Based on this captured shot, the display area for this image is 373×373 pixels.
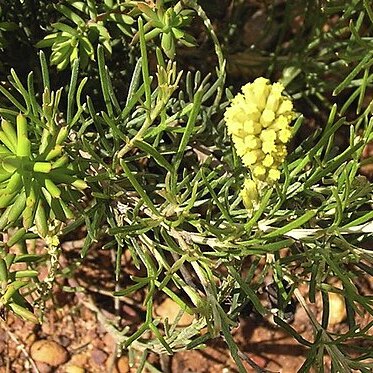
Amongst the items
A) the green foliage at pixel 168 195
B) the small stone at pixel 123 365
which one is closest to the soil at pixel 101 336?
the small stone at pixel 123 365

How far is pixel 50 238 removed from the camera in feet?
5.04

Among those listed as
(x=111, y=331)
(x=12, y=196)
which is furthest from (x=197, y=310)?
(x=111, y=331)

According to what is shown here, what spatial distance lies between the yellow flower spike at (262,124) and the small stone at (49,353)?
1.26 metres

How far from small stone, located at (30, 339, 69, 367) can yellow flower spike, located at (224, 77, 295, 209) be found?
126cm

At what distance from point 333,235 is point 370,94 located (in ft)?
4.03

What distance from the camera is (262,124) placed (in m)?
1.21

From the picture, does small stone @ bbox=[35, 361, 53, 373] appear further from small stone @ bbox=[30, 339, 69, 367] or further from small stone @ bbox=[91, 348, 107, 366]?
small stone @ bbox=[91, 348, 107, 366]

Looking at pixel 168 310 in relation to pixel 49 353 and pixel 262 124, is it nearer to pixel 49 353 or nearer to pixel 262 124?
pixel 49 353

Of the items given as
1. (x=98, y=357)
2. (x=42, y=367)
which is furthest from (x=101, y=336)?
(x=42, y=367)

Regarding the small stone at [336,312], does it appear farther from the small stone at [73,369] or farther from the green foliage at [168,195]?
the small stone at [73,369]

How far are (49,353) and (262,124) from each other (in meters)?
1.31

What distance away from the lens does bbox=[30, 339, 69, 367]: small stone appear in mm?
2260

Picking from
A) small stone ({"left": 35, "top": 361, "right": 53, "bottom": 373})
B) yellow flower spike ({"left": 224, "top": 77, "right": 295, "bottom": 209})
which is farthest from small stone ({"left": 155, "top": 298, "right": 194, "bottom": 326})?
yellow flower spike ({"left": 224, "top": 77, "right": 295, "bottom": 209})

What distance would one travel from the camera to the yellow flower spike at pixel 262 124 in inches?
47.4
